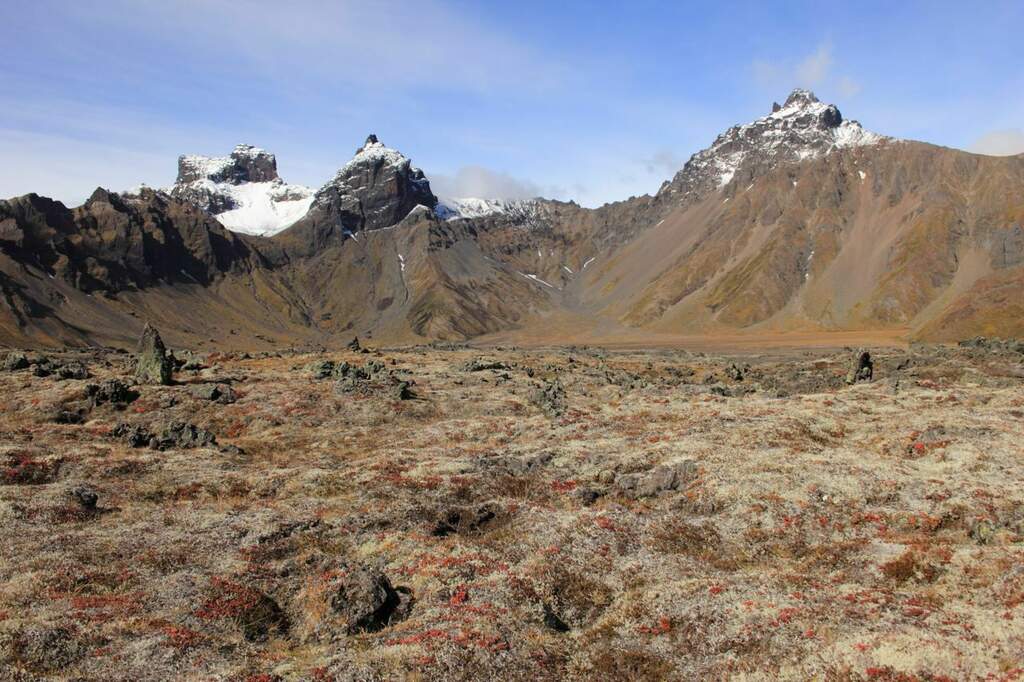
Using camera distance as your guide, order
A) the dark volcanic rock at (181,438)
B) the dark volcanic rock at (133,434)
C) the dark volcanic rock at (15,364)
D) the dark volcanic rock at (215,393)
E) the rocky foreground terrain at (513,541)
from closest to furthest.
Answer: the rocky foreground terrain at (513,541) → the dark volcanic rock at (133,434) → the dark volcanic rock at (181,438) → the dark volcanic rock at (215,393) → the dark volcanic rock at (15,364)

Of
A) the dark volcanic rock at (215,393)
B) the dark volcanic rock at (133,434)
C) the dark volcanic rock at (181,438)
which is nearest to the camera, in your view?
the dark volcanic rock at (133,434)

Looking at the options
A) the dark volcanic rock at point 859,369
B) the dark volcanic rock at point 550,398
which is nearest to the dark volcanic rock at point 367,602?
the dark volcanic rock at point 550,398

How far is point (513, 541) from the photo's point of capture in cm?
3294

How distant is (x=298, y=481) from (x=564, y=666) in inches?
1018

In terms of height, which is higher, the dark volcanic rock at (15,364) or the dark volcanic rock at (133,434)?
the dark volcanic rock at (15,364)

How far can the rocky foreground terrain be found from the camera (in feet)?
69.2

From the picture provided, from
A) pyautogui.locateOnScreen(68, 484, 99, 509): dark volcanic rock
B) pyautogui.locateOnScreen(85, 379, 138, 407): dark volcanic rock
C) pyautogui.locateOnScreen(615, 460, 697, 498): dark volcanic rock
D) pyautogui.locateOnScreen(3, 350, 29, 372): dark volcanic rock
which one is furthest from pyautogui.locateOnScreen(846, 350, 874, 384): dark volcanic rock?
pyautogui.locateOnScreen(3, 350, 29, 372): dark volcanic rock

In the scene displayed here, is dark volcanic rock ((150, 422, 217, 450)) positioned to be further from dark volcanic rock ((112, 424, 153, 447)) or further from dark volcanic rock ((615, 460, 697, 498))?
dark volcanic rock ((615, 460, 697, 498))

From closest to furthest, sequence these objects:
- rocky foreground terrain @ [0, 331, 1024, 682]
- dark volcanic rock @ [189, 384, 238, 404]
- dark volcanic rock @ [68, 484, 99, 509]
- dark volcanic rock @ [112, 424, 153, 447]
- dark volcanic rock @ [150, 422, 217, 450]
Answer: rocky foreground terrain @ [0, 331, 1024, 682] → dark volcanic rock @ [68, 484, 99, 509] → dark volcanic rock @ [112, 424, 153, 447] → dark volcanic rock @ [150, 422, 217, 450] → dark volcanic rock @ [189, 384, 238, 404]

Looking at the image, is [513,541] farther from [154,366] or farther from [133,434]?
[154,366]

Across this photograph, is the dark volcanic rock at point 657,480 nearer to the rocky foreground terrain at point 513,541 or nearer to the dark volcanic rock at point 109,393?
the rocky foreground terrain at point 513,541

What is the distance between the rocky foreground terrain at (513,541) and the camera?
21.1 metres

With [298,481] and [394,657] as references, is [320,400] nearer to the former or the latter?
[298,481]

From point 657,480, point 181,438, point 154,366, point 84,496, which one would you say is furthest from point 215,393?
point 657,480
